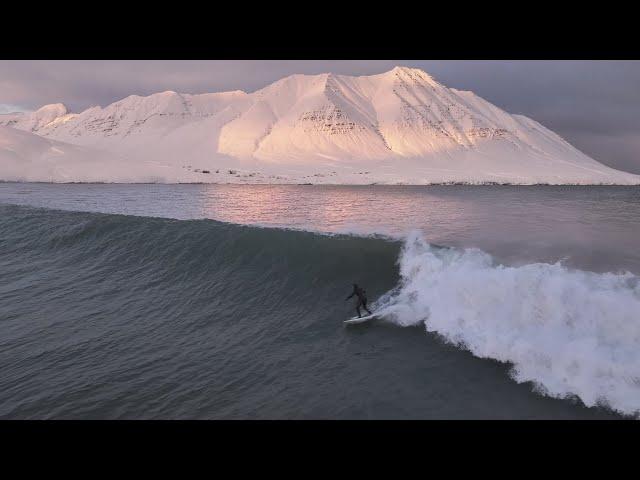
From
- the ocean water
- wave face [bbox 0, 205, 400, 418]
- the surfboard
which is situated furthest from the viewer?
the surfboard

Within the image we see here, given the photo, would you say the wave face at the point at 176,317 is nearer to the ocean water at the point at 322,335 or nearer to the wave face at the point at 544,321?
the ocean water at the point at 322,335

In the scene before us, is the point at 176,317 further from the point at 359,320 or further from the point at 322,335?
the point at 359,320

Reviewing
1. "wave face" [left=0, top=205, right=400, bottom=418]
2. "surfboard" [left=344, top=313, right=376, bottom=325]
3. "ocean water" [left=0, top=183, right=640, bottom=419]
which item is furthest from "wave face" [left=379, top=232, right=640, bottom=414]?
"wave face" [left=0, top=205, right=400, bottom=418]

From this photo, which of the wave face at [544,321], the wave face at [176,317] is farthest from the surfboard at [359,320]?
the wave face at [544,321]

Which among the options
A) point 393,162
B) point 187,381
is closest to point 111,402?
point 187,381

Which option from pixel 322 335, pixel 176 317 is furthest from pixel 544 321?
pixel 176 317

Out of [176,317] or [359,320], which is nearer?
[359,320]

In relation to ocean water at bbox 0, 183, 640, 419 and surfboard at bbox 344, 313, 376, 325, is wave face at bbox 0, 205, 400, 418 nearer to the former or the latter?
ocean water at bbox 0, 183, 640, 419
